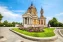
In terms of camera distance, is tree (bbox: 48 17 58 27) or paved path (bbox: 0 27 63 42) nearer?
paved path (bbox: 0 27 63 42)

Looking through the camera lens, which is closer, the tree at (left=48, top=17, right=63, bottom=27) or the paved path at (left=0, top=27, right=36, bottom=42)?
the paved path at (left=0, top=27, right=36, bottom=42)

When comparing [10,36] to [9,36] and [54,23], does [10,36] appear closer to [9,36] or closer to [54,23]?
[9,36]

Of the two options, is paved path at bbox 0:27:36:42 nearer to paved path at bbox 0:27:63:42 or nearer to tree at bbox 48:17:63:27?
paved path at bbox 0:27:63:42

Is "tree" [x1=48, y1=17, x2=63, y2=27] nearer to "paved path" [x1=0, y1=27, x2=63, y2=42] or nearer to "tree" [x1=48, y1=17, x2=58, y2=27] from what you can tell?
"tree" [x1=48, y1=17, x2=58, y2=27]

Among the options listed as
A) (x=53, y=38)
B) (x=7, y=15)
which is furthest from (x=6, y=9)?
(x=53, y=38)

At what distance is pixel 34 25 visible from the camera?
7426 millimetres

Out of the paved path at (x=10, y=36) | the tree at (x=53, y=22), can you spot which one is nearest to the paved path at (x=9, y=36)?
the paved path at (x=10, y=36)

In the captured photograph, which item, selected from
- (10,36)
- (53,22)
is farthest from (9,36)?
(53,22)

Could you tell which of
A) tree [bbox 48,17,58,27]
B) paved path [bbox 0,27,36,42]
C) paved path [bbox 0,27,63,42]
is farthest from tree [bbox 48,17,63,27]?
paved path [bbox 0,27,36,42]

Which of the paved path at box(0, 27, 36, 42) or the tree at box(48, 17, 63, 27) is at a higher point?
the tree at box(48, 17, 63, 27)

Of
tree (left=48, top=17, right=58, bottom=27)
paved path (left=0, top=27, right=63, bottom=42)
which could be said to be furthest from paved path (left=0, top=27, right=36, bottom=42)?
tree (left=48, top=17, right=58, bottom=27)

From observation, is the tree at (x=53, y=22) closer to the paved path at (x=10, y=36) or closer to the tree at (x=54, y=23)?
the tree at (x=54, y=23)

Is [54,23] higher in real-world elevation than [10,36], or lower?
higher

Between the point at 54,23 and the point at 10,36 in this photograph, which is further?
the point at 54,23
